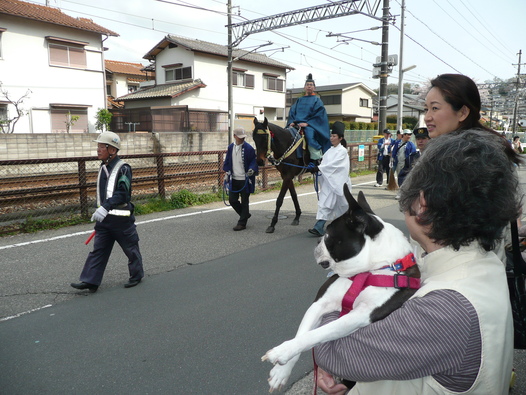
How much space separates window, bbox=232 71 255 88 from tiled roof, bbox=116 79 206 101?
3381 mm

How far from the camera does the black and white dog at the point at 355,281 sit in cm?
129

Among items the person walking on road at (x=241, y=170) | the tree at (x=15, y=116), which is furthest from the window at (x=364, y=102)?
the person walking on road at (x=241, y=170)

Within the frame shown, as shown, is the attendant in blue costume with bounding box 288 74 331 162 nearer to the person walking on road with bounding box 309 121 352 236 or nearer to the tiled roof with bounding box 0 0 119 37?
the person walking on road with bounding box 309 121 352 236

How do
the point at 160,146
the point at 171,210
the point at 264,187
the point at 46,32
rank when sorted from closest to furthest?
the point at 171,210
the point at 264,187
the point at 160,146
the point at 46,32

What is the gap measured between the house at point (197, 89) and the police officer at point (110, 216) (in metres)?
20.5

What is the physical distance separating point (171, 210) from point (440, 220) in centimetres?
870

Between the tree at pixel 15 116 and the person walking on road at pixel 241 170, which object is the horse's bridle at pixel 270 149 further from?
the tree at pixel 15 116

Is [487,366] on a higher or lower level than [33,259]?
higher

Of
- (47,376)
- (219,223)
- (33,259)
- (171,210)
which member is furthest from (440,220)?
(171,210)

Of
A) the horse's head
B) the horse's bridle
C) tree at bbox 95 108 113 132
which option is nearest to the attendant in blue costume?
the horse's bridle

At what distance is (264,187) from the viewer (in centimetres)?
1243

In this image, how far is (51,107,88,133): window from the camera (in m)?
22.0

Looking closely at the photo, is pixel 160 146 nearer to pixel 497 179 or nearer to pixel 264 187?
pixel 264 187

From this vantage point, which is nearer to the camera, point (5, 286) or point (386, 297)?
point (386, 297)
